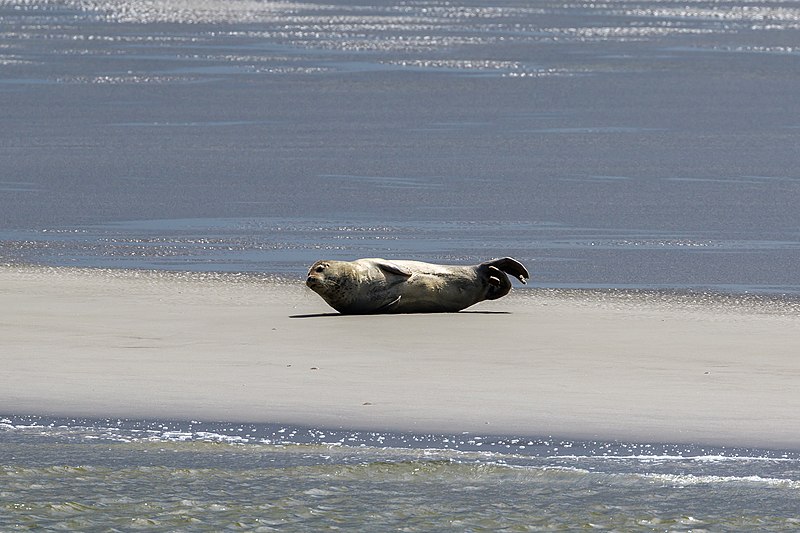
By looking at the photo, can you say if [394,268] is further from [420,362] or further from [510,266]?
[420,362]

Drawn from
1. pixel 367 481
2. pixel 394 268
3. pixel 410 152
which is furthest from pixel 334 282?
pixel 410 152

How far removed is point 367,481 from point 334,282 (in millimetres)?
3823

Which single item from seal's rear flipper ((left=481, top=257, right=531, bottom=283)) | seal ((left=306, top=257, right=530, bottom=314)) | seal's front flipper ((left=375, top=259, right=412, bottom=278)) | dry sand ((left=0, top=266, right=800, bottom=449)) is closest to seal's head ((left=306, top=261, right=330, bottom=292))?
seal ((left=306, top=257, right=530, bottom=314))

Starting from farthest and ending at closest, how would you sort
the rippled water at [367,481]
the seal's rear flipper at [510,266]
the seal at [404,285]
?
the seal's rear flipper at [510,266]
the seal at [404,285]
the rippled water at [367,481]

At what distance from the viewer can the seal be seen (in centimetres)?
1029

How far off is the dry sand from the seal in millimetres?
130

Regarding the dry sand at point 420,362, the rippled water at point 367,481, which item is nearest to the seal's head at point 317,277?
the dry sand at point 420,362

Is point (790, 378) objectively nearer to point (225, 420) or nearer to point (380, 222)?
point (225, 420)

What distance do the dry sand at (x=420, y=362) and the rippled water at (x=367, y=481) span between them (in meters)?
0.29

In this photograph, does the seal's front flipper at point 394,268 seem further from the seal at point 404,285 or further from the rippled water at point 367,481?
the rippled water at point 367,481

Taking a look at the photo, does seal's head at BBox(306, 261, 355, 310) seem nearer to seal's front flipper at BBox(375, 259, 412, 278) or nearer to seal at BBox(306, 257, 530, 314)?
seal at BBox(306, 257, 530, 314)

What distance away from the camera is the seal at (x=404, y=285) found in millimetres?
10289

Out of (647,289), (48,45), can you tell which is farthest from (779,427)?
(48,45)

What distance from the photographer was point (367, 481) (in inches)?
256
